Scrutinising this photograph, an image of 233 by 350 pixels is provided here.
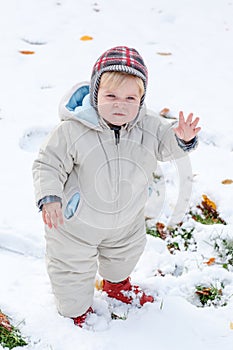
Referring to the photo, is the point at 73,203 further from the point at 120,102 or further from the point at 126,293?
the point at 126,293

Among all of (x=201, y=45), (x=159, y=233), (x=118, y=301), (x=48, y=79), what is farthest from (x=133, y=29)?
(x=118, y=301)

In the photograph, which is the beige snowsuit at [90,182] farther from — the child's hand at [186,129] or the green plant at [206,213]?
the green plant at [206,213]

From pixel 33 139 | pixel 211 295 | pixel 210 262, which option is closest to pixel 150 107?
pixel 33 139

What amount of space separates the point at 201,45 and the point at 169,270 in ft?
6.95

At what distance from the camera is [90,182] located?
1.79 m

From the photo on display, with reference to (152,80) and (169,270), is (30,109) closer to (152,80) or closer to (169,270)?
(152,80)

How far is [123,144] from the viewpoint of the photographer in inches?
70.5

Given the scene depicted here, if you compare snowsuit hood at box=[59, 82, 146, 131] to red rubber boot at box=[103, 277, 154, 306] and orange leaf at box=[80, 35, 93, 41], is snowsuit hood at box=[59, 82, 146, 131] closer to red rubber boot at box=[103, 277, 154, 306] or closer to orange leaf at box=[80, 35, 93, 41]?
red rubber boot at box=[103, 277, 154, 306]

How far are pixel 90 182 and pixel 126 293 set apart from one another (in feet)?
1.80

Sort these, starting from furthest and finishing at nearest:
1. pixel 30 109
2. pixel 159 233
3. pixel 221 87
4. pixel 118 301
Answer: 1. pixel 221 87
2. pixel 30 109
3. pixel 159 233
4. pixel 118 301

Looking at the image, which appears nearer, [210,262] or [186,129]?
[186,129]

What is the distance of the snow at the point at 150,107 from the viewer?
2.00m

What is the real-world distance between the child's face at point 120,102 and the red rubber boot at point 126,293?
67 centimetres

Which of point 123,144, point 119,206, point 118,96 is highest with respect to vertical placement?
point 118,96
